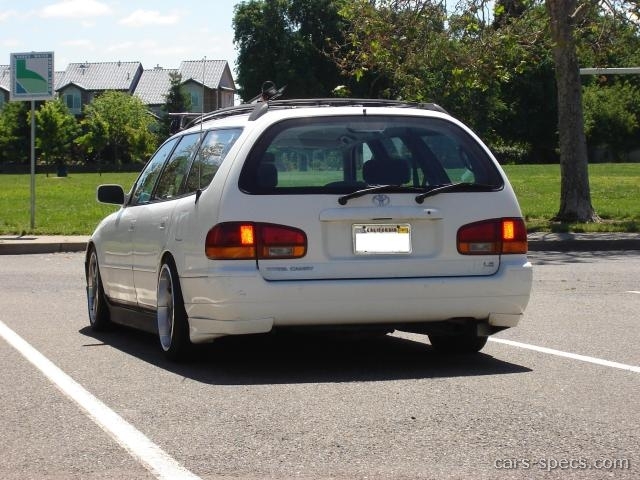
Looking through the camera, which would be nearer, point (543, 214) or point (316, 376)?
point (316, 376)

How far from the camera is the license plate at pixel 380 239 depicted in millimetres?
7777

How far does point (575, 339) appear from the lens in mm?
9539

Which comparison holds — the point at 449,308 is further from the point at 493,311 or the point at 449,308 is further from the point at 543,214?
the point at 543,214

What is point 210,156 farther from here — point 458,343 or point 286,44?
point 286,44

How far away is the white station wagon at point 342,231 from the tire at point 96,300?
1.80 meters

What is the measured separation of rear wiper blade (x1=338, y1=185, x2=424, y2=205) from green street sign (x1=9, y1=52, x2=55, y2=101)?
16732mm

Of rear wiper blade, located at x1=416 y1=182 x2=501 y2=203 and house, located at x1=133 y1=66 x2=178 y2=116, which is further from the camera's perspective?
house, located at x1=133 y1=66 x2=178 y2=116

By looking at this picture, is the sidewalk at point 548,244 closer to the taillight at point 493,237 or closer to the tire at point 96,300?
the tire at point 96,300

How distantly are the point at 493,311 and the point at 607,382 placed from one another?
861mm

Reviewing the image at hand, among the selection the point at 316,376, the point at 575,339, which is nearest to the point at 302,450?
the point at 316,376

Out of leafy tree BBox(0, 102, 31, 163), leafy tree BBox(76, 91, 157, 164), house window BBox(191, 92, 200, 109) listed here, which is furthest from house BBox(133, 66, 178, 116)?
leafy tree BBox(0, 102, 31, 163)

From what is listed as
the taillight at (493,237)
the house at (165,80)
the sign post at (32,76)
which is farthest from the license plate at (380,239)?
the house at (165,80)

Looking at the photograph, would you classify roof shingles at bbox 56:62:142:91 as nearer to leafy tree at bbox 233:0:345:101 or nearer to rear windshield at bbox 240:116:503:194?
leafy tree at bbox 233:0:345:101

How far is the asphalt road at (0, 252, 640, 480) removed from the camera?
17.5ft
